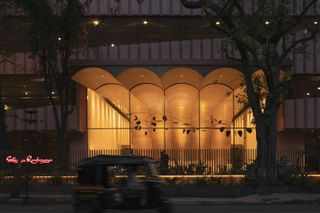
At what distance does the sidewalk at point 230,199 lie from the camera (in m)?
26.2

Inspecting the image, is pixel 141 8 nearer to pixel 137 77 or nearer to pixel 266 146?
pixel 137 77

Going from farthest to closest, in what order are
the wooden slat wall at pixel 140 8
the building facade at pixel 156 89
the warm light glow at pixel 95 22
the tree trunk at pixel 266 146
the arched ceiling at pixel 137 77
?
the warm light glow at pixel 95 22
the wooden slat wall at pixel 140 8
the arched ceiling at pixel 137 77
the building facade at pixel 156 89
the tree trunk at pixel 266 146

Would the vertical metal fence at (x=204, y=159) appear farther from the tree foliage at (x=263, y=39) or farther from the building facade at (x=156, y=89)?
the tree foliage at (x=263, y=39)

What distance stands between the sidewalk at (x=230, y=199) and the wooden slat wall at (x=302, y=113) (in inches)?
462

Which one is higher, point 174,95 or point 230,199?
point 174,95

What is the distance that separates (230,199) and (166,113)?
19.3 meters

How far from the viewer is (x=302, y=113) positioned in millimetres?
39438

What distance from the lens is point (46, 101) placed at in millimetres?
41469

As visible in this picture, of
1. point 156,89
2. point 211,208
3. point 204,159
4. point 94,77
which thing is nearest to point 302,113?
point 204,159

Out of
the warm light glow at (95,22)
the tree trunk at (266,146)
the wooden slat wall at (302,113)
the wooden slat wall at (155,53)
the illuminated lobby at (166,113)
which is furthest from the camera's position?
the illuminated lobby at (166,113)

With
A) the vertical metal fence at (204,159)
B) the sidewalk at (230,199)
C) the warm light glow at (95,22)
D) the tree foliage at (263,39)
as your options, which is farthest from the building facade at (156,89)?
the sidewalk at (230,199)

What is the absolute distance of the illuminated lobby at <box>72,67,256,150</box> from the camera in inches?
1708

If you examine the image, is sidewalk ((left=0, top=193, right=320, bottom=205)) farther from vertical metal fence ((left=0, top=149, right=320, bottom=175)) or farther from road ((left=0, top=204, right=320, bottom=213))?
vertical metal fence ((left=0, top=149, right=320, bottom=175))

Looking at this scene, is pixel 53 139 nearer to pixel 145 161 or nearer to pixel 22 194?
pixel 22 194
